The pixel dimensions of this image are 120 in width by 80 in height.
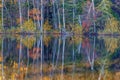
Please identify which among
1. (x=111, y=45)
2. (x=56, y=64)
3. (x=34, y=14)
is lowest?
(x=111, y=45)

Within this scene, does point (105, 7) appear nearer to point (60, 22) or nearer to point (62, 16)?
point (62, 16)

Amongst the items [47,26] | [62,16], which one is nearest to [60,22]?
[62,16]

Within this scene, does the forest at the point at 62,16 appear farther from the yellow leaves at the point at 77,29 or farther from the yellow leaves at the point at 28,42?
the yellow leaves at the point at 28,42

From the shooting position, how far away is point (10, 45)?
28031 millimetres

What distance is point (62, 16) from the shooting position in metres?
44.7

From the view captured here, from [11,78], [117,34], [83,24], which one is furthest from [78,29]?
[11,78]

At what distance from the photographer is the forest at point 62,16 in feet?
140

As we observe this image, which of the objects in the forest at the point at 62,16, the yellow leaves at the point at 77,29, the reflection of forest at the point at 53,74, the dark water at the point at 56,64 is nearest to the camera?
the reflection of forest at the point at 53,74

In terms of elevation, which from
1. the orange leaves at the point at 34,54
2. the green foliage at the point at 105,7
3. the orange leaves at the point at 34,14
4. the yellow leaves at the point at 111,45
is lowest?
the yellow leaves at the point at 111,45

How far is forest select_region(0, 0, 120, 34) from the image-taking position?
42809 mm

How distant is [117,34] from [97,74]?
28334 millimetres

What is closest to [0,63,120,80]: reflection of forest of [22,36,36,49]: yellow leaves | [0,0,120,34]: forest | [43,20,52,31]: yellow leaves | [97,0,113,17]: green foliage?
[22,36,36,49]: yellow leaves

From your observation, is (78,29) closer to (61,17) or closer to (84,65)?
(61,17)

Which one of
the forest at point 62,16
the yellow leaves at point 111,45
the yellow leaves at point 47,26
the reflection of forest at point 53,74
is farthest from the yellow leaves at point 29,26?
the reflection of forest at point 53,74
